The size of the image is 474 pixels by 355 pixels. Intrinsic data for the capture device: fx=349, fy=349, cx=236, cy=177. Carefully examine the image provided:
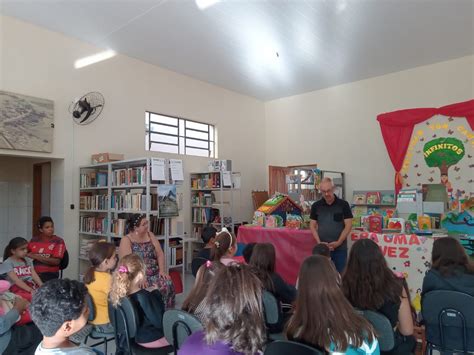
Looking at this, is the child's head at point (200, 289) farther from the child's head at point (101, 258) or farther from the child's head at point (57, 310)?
the child's head at point (101, 258)

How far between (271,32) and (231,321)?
539cm

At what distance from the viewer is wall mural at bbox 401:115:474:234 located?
6.13 meters

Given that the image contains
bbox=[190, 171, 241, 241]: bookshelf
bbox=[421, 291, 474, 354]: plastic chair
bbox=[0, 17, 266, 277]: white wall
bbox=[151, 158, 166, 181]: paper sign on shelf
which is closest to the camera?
bbox=[421, 291, 474, 354]: plastic chair

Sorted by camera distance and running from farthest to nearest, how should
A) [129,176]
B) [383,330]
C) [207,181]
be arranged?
[207,181]
[129,176]
[383,330]

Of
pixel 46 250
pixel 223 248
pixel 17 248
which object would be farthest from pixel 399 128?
pixel 17 248

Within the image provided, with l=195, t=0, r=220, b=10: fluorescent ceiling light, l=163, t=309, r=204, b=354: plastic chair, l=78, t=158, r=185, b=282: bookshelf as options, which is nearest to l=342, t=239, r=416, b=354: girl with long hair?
l=163, t=309, r=204, b=354: plastic chair

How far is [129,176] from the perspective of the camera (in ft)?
17.0

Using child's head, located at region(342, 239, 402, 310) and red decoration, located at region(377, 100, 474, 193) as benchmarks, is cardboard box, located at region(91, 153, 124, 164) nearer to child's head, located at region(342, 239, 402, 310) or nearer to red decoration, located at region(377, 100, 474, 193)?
child's head, located at region(342, 239, 402, 310)

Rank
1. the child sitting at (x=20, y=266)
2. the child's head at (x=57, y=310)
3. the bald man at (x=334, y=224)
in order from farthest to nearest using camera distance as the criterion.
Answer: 1. the bald man at (x=334, y=224)
2. the child sitting at (x=20, y=266)
3. the child's head at (x=57, y=310)

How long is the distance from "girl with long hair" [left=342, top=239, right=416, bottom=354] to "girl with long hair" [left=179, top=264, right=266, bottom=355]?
2.37ft

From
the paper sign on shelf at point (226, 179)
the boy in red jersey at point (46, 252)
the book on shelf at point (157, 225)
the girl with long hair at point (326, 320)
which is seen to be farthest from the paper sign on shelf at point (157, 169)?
the girl with long hair at point (326, 320)

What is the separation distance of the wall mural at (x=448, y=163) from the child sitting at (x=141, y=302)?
5.67m

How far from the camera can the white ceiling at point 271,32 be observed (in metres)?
5.07

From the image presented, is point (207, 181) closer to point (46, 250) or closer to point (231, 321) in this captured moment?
point (46, 250)
